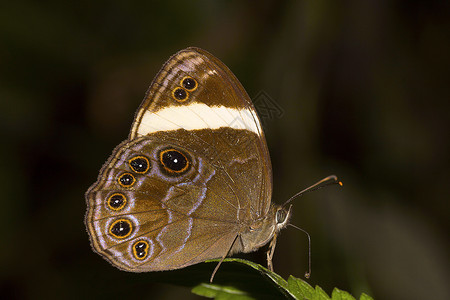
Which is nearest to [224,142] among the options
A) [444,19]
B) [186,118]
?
[186,118]

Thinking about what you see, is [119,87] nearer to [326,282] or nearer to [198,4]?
[198,4]

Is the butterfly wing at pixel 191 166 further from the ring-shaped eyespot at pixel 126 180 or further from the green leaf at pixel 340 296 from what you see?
the green leaf at pixel 340 296

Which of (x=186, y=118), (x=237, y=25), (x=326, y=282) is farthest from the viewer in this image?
A: (x=237, y=25)

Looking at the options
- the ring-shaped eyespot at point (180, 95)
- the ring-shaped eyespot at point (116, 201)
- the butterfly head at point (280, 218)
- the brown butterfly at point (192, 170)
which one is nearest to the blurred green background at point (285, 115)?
the butterfly head at point (280, 218)

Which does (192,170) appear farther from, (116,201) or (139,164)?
(116,201)

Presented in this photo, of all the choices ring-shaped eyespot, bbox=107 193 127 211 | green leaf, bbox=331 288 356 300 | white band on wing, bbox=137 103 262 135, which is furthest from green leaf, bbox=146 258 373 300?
white band on wing, bbox=137 103 262 135

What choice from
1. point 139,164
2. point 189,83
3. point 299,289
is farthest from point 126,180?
point 299,289

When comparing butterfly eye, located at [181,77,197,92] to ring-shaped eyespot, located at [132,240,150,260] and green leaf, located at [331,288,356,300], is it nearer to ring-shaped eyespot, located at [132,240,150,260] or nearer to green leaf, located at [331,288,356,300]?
ring-shaped eyespot, located at [132,240,150,260]
